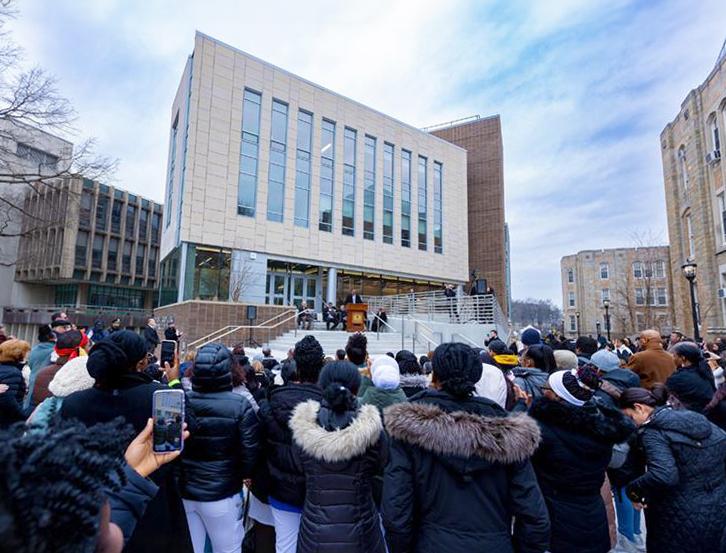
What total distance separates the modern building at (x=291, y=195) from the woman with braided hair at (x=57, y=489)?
830 inches

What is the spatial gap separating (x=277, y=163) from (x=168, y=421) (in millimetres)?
24980

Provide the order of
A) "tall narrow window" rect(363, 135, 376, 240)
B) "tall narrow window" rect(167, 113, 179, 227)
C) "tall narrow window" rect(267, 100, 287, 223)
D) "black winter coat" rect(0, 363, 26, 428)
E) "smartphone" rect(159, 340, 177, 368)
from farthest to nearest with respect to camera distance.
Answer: "tall narrow window" rect(363, 135, 376, 240) → "tall narrow window" rect(167, 113, 179, 227) → "tall narrow window" rect(267, 100, 287, 223) → "smartphone" rect(159, 340, 177, 368) → "black winter coat" rect(0, 363, 26, 428)

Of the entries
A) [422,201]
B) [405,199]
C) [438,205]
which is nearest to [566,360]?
[405,199]

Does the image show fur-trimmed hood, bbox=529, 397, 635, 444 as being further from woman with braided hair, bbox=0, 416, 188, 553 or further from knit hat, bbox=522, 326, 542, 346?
knit hat, bbox=522, 326, 542, 346

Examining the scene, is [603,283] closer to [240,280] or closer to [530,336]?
[240,280]

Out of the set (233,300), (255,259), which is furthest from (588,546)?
(255,259)

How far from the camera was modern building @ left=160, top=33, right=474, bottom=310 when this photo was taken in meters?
22.1

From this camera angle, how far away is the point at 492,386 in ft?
11.6

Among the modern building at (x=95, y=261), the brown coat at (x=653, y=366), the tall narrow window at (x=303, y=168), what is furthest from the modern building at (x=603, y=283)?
the modern building at (x=95, y=261)

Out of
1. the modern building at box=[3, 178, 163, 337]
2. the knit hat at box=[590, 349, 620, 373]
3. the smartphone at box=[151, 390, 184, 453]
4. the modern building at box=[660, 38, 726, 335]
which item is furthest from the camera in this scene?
the modern building at box=[3, 178, 163, 337]

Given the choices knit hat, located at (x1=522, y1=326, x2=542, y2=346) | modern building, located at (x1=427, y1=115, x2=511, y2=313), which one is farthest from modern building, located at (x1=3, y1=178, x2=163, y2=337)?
knit hat, located at (x1=522, y1=326, x2=542, y2=346)

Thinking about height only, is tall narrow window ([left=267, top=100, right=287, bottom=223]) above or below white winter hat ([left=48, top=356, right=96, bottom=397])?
above

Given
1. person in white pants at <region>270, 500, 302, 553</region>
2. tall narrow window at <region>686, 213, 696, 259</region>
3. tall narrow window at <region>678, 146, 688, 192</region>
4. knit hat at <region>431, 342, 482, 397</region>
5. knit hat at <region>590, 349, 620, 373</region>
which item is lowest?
person in white pants at <region>270, 500, 302, 553</region>

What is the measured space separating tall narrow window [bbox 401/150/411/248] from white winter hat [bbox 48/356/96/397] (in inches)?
1124
